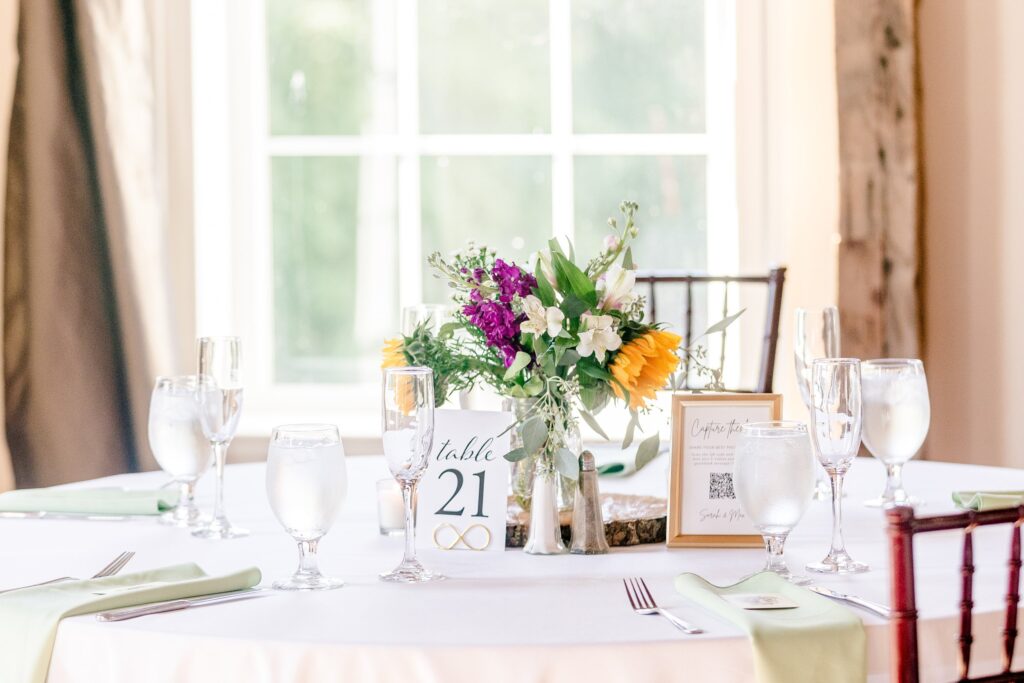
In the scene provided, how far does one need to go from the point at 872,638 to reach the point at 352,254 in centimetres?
243

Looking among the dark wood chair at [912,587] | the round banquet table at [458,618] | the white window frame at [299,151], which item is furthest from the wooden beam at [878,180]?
the dark wood chair at [912,587]

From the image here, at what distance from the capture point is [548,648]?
2.80 feet

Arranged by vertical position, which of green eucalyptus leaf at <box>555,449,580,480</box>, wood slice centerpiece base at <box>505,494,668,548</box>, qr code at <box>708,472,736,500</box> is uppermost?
green eucalyptus leaf at <box>555,449,580,480</box>

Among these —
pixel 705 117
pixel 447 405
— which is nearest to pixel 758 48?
pixel 705 117

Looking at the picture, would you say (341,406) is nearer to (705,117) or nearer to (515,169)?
(515,169)

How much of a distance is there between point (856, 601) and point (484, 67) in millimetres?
2428

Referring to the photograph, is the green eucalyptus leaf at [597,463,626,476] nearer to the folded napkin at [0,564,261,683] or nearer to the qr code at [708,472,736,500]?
the qr code at [708,472,736,500]

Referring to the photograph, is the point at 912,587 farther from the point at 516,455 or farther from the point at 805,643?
the point at 516,455

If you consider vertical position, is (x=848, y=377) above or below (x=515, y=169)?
below

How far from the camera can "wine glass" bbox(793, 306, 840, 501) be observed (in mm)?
1516

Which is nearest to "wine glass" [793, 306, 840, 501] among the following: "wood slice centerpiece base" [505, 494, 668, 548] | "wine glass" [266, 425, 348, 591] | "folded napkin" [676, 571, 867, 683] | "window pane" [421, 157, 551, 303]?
"wood slice centerpiece base" [505, 494, 668, 548]

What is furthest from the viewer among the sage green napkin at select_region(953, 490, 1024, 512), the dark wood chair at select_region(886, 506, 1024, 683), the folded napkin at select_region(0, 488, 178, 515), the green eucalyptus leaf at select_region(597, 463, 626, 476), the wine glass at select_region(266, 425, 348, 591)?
the green eucalyptus leaf at select_region(597, 463, 626, 476)

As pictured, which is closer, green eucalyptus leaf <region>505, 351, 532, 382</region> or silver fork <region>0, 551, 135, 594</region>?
silver fork <region>0, 551, 135, 594</region>

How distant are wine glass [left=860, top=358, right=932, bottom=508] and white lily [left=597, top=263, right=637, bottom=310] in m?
0.29
